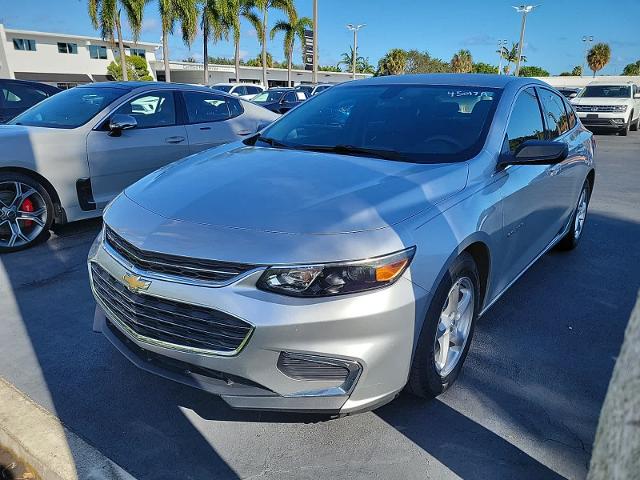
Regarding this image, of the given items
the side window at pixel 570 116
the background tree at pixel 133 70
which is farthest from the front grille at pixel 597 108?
the background tree at pixel 133 70

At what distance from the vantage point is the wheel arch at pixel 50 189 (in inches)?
190

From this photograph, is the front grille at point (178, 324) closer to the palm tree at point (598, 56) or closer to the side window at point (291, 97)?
the side window at point (291, 97)

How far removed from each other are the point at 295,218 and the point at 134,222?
0.80 meters

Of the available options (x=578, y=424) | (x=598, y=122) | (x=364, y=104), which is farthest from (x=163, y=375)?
(x=598, y=122)

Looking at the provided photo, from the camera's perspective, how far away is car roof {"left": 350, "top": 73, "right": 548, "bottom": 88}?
3.49m

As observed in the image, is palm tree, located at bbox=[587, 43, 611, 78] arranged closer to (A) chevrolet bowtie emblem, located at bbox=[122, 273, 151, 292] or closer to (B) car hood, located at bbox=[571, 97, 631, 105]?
(B) car hood, located at bbox=[571, 97, 631, 105]

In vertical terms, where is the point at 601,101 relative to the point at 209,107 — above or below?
below

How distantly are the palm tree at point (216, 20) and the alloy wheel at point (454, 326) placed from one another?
1325 inches

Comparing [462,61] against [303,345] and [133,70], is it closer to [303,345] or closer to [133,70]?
[133,70]

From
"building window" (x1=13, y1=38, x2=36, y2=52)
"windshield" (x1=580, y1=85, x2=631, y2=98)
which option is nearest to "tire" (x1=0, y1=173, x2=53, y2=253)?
"windshield" (x1=580, y1=85, x2=631, y2=98)

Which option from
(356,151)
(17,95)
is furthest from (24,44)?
(356,151)

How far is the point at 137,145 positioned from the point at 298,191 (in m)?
3.75

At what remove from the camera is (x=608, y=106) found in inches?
688

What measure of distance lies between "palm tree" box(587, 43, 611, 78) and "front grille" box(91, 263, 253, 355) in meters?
77.1
